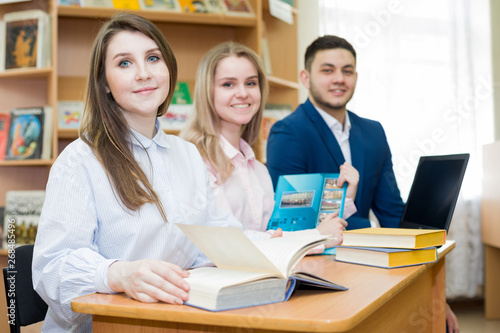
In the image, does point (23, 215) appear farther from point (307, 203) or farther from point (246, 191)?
point (307, 203)

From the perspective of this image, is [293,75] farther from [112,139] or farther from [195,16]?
[112,139]

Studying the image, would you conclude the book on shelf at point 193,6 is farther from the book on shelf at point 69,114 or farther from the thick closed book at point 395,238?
the thick closed book at point 395,238

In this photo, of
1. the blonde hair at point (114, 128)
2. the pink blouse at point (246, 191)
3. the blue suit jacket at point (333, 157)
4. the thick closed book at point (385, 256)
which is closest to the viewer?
the blonde hair at point (114, 128)

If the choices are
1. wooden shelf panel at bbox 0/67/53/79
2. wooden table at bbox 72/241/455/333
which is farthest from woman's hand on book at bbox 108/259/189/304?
wooden shelf panel at bbox 0/67/53/79

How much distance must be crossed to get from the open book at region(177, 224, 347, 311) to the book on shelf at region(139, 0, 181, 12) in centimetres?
232

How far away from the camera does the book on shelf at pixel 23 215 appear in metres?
2.89

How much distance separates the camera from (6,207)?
2.93 m

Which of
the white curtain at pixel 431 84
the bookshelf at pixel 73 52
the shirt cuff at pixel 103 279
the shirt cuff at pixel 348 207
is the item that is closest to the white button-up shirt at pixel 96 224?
the shirt cuff at pixel 103 279

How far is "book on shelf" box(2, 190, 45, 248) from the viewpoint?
289 cm

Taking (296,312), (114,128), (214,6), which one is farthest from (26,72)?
(296,312)

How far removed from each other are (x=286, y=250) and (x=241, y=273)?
101 mm

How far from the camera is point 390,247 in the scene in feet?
4.36

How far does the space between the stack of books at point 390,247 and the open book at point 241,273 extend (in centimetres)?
32

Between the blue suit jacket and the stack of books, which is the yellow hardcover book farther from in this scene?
the stack of books
